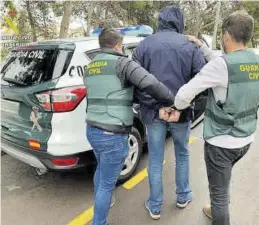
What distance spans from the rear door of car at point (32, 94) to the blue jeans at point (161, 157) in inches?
38.0

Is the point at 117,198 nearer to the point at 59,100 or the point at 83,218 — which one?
the point at 83,218

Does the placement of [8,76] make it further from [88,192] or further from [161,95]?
[161,95]

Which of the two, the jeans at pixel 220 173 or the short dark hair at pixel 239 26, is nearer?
the short dark hair at pixel 239 26

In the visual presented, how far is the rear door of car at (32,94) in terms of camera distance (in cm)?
301

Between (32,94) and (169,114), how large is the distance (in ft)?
4.54

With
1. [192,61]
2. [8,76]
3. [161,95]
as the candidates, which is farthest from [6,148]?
[192,61]

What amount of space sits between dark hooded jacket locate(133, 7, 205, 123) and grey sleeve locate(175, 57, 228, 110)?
13.8 inches

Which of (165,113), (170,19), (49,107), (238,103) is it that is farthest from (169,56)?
(49,107)

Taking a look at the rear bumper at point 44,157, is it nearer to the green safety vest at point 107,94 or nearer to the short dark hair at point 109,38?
the green safety vest at point 107,94

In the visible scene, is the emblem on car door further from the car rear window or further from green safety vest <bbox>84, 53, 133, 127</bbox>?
green safety vest <bbox>84, 53, 133, 127</bbox>

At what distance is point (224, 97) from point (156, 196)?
128 centimetres

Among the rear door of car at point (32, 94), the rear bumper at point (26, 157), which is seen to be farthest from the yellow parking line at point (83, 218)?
the rear door of car at point (32, 94)

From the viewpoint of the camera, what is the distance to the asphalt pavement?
301 centimetres

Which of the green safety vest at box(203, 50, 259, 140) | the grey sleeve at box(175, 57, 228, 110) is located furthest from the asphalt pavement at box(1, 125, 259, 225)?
the grey sleeve at box(175, 57, 228, 110)
